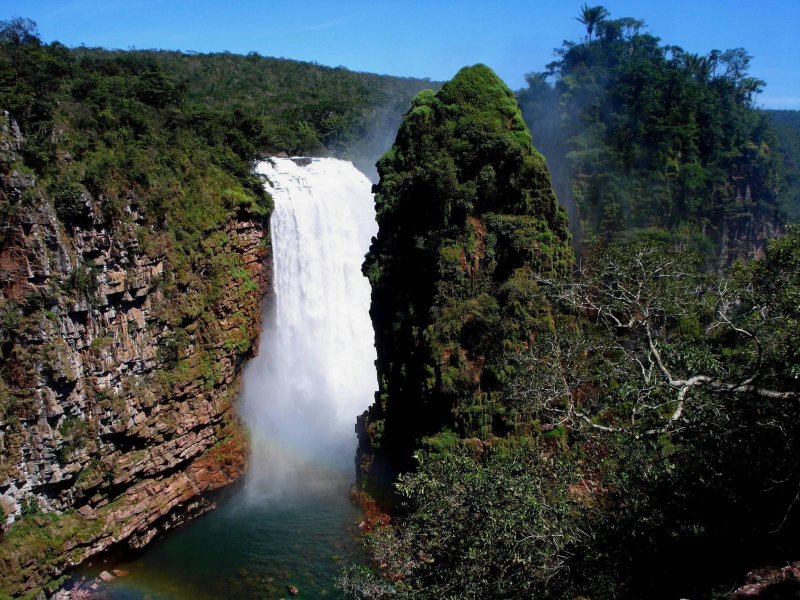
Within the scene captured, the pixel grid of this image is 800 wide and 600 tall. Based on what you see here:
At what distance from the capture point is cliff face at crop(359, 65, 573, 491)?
1875cm

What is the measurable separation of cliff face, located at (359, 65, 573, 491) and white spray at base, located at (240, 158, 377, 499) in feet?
13.6

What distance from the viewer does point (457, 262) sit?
19.3m

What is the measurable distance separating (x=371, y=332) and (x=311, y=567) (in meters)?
12.0

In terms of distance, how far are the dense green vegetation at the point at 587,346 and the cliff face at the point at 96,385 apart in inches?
222

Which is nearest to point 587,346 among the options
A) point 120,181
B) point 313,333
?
point 120,181

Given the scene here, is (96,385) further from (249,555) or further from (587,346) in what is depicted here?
(587,346)

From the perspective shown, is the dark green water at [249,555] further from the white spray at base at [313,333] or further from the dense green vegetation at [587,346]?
the white spray at base at [313,333]

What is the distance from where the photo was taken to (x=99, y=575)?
54.7 ft

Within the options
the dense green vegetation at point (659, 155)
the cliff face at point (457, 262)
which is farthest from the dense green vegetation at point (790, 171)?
the cliff face at point (457, 262)

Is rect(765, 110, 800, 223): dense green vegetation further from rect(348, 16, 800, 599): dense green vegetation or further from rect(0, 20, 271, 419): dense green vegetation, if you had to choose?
rect(0, 20, 271, 419): dense green vegetation

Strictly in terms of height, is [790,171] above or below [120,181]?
above

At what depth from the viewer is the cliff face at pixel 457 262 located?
18750 mm

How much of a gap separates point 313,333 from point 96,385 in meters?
10.5

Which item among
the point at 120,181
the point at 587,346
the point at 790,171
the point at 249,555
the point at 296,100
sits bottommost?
the point at 249,555
